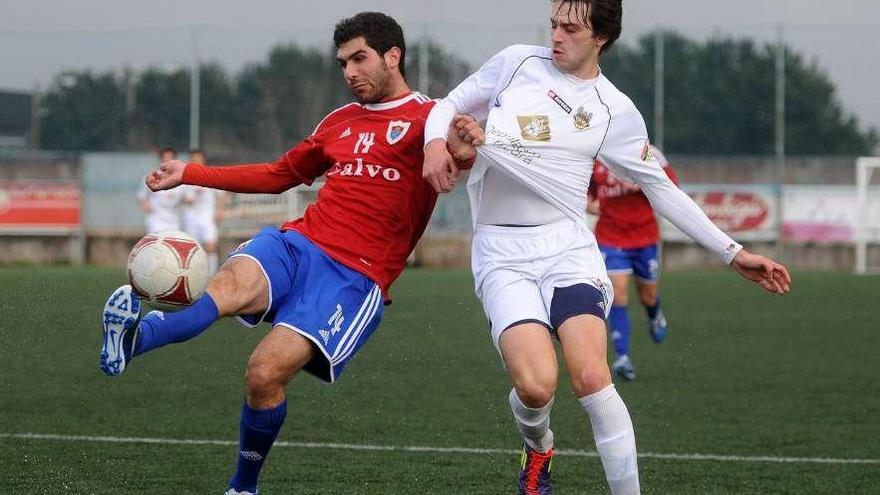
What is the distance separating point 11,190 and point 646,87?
1169 cm

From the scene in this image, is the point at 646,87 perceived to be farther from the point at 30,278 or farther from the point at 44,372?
the point at 44,372

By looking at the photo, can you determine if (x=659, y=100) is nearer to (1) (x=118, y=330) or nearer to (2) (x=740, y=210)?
(2) (x=740, y=210)

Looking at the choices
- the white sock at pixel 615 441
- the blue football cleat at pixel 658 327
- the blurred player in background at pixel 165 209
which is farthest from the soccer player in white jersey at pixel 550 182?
the blurred player in background at pixel 165 209

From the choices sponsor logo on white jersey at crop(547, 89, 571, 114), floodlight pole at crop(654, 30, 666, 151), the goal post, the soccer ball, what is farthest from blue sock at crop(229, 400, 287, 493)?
floodlight pole at crop(654, 30, 666, 151)

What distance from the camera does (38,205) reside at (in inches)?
958

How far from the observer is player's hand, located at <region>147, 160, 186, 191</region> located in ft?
17.9

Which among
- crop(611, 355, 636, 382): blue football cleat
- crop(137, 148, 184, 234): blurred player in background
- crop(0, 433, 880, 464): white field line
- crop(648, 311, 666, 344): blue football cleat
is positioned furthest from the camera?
crop(137, 148, 184, 234): blurred player in background

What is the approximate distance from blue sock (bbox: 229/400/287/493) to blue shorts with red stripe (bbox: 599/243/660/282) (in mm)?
6093

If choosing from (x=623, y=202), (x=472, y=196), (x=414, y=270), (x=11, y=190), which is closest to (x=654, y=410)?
(x=623, y=202)

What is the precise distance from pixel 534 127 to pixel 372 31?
828mm

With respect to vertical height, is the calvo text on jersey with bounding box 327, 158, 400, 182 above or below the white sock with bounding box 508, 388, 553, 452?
above

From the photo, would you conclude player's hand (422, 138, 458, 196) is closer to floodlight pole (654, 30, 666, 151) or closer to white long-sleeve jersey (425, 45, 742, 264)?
white long-sleeve jersey (425, 45, 742, 264)

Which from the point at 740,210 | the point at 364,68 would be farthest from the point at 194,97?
the point at 364,68

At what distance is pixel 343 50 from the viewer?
18.0 feet
